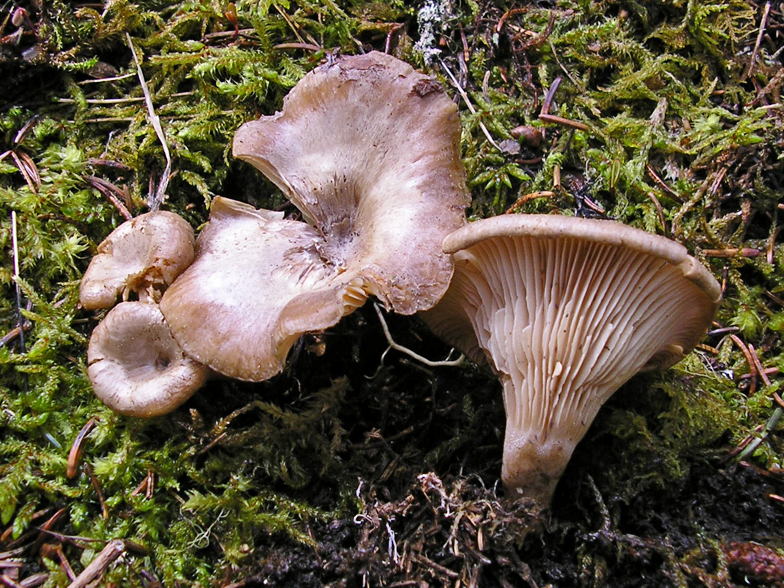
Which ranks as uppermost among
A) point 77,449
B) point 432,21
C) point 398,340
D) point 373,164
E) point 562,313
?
point 432,21

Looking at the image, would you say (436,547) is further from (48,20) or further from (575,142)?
(48,20)

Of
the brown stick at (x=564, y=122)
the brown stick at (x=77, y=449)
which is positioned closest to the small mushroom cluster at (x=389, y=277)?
the brown stick at (x=77, y=449)

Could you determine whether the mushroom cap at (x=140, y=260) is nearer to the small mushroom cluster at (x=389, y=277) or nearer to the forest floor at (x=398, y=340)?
the small mushroom cluster at (x=389, y=277)

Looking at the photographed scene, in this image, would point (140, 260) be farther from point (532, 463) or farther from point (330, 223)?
point (532, 463)

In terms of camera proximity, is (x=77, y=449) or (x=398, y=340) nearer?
(x=77, y=449)

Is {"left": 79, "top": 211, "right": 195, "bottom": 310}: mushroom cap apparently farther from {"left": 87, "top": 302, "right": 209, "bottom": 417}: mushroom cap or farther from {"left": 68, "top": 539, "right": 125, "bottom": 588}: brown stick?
{"left": 68, "top": 539, "right": 125, "bottom": 588}: brown stick

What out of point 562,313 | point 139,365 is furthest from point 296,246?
point 562,313

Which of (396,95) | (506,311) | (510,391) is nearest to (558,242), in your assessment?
(506,311)
